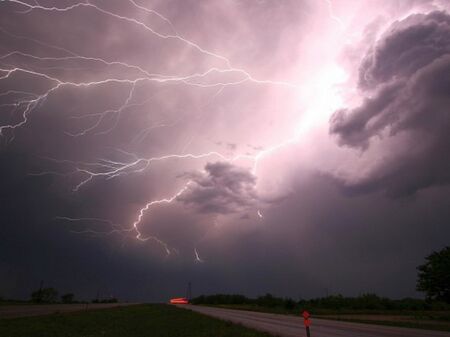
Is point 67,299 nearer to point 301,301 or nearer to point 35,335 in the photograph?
point 301,301

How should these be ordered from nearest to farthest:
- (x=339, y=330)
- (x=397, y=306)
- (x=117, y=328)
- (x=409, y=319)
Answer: (x=339, y=330) → (x=117, y=328) → (x=409, y=319) → (x=397, y=306)

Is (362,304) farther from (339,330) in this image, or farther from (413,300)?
(339,330)

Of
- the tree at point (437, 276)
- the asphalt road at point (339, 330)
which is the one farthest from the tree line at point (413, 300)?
the asphalt road at point (339, 330)

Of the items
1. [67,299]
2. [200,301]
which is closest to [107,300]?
[67,299]

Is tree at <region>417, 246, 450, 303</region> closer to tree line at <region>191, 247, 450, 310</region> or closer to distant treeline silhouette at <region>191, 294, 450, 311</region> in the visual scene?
tree line at <region>191, 247, 450, 310</region>

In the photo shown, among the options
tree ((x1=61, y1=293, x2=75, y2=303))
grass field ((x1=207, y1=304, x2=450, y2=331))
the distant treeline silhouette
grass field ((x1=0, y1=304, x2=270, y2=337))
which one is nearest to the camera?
grass field ((x1=0, y1=304, x2=270, y2=337))

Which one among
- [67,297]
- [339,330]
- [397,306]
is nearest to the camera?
[339,330]

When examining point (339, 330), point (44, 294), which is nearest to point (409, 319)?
point (339, 330)

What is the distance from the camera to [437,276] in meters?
39.3

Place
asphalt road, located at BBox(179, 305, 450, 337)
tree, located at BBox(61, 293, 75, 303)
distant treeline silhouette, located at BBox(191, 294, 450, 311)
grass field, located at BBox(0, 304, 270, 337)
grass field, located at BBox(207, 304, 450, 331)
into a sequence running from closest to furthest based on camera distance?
asphalt road, located at BBox(179, 305, 450, 337) < grass field, located at BBox(0, 304, 270, 337) < grass field, located at BBox(207, 304, 450, 331) < distant treeline silhouette, located at BBox(191, 294, 450, 311) < tree, located at BBox(61, 293, 75, 303)

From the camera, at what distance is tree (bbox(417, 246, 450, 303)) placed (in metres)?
38.6

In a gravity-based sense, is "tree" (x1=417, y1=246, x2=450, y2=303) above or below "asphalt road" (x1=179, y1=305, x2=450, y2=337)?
above

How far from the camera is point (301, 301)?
83188mm

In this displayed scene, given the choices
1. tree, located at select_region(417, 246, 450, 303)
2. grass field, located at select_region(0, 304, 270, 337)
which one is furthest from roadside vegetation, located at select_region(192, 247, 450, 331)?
grass field, located at select_region(0, 304, 270, 337)
